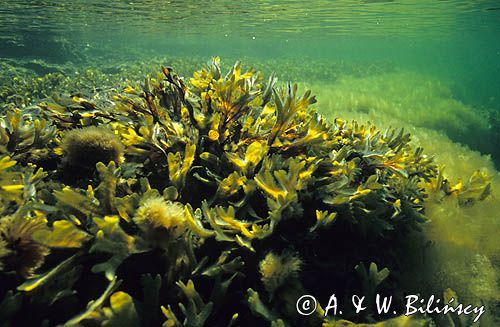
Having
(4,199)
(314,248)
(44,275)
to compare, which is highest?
(4,199)

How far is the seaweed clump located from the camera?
1.56m

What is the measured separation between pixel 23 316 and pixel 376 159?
2.83 m

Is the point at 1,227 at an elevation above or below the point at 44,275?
above

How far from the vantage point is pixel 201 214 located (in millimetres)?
2086

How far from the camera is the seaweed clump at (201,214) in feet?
5.13

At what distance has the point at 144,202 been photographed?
172cm

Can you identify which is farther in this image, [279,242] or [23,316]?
[279,242]

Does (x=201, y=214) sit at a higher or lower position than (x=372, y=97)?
higher

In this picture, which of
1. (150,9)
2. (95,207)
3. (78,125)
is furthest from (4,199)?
(150,9)

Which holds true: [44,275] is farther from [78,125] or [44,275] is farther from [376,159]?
Answer: [376,159]

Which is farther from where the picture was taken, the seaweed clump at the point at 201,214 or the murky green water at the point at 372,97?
the murky green water at the point at 372,97

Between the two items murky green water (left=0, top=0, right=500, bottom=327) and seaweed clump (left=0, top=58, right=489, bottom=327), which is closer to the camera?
seaweed clump (left=0, top=58, right=489, bottom=327)

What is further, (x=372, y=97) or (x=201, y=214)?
(x=372, y=97)

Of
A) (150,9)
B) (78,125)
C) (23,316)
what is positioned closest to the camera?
(23,316)
